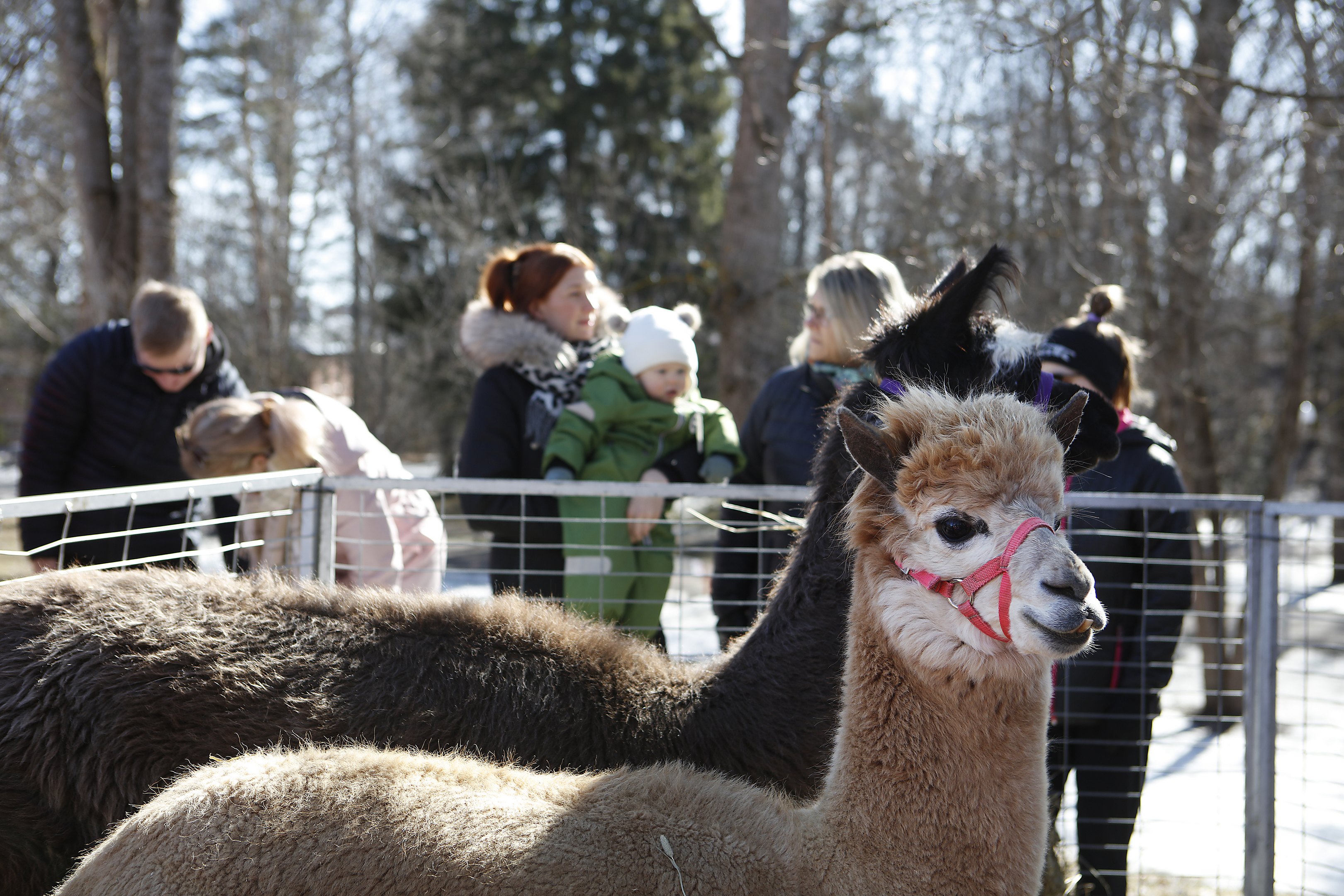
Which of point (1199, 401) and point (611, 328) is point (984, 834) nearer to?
point (611, 328)

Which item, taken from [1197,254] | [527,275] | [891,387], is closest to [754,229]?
[1197,254]

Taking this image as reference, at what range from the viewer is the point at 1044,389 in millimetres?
2979

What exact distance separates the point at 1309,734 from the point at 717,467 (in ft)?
25.6

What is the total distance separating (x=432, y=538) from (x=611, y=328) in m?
1.51

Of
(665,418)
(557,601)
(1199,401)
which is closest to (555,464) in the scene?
(665,418)

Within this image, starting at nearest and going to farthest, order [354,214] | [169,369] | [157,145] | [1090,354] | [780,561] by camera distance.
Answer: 1. [1090,354]
2. [780,561]
3. [169,369]
4. [157,145]
5. [354,214]

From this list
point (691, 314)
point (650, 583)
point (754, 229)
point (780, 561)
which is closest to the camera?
point (650, 583)

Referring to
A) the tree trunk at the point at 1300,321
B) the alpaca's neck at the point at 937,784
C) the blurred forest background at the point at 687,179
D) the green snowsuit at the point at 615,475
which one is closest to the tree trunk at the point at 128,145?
the blurred forest background at the point at 687,179

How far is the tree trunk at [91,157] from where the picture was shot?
8.59 m

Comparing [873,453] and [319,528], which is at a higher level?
[873,453]

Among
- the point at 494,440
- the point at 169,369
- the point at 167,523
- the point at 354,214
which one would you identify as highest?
the point at 354,214

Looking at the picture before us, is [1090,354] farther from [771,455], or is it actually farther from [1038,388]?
[771,455]

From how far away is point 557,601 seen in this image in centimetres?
334

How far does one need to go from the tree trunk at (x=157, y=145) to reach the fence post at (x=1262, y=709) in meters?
8.27
